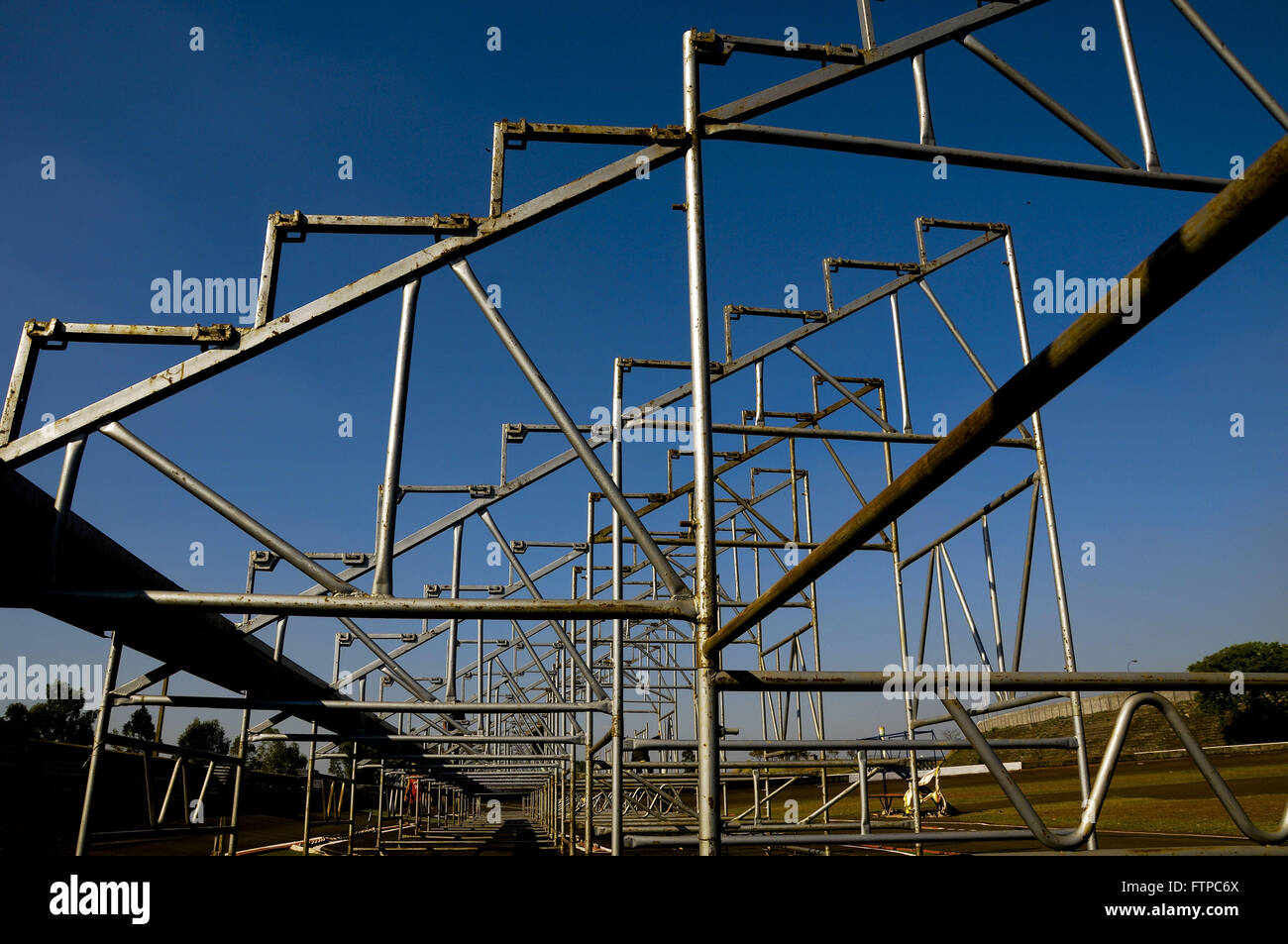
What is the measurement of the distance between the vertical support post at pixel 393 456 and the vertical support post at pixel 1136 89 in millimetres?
4421

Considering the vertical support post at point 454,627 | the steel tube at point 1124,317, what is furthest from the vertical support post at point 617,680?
the steel tube at point 1124,317

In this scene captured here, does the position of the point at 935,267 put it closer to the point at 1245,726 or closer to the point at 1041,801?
the point at 1041,801

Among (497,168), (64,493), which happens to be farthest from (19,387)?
(497,168)

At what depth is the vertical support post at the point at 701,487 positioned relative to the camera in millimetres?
3252

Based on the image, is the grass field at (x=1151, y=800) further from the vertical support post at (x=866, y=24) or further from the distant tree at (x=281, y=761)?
the distant tree at (x=281, y=761)

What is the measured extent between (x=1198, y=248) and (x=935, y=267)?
331 inches

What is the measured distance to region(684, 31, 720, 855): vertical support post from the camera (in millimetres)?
3252

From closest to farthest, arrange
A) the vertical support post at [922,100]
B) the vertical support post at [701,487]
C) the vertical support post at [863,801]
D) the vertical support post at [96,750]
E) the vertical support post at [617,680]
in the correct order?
the vertical support post at [701,487] < the vertical support post at [922,100] < the vertical support post at [96,750] < the vertical support post at [617,680] < the vertical support post at [863,801]

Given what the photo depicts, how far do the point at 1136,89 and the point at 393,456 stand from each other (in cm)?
512

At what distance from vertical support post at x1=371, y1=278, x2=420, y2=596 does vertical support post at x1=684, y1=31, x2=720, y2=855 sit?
140 cm
